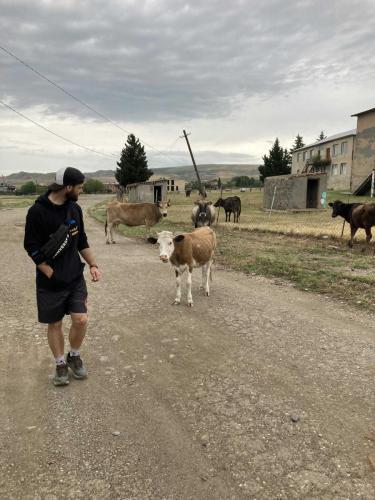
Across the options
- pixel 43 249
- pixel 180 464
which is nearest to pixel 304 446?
pixel 180 464

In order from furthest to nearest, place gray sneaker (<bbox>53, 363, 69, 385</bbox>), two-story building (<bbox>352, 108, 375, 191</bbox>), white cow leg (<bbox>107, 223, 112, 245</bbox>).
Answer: two-story building (<bbox>352, 108, 375, 191</bbox>)
white cow leg (<bbox>107, 223, 112, 245</bbox>)
gray sneaker (<bbox>53, 363, 69, 385</bbox>)

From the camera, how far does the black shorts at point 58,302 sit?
411 centimetres

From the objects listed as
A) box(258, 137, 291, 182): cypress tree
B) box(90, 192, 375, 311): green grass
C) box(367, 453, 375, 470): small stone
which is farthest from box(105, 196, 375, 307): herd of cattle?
box(258, 137, 291, 182): cypress tree

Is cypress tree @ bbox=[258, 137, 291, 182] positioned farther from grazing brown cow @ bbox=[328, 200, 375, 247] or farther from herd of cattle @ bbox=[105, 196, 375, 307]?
grazing brown cow @ bbox=[328, 200, 375, 247]

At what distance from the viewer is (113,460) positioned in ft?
10.3

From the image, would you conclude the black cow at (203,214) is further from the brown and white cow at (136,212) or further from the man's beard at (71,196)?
the man's beard at (71,196)

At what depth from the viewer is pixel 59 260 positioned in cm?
411

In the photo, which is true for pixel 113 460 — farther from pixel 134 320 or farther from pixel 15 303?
pixel 15 303

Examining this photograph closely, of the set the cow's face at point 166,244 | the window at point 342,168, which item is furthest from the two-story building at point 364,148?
the cow's face at point 166,244

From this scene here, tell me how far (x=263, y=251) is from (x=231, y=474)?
10349 millimetres

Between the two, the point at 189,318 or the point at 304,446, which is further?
the point at 189,318

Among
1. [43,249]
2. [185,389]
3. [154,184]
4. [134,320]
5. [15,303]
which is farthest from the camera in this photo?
[154,184]

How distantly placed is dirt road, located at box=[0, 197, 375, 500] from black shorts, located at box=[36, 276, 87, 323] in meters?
0.80

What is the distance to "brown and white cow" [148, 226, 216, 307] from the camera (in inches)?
279
